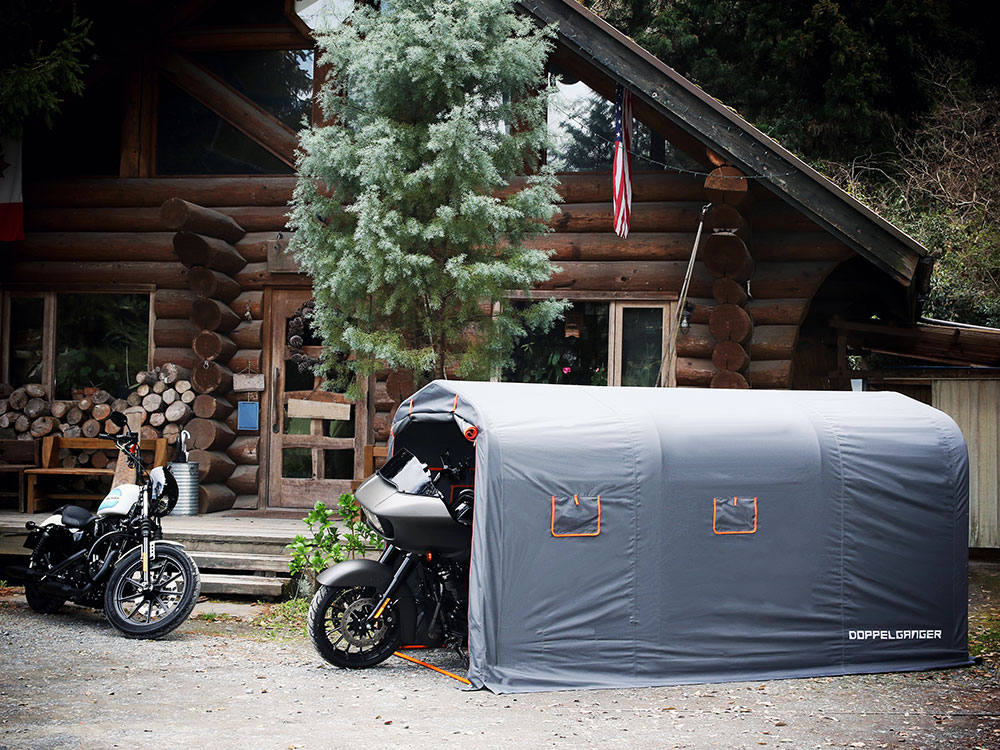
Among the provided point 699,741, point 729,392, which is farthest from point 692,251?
point 699,741

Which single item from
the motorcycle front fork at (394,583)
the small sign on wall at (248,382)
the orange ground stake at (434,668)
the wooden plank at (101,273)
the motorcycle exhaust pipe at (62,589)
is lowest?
the orange ground stake at (434,668)

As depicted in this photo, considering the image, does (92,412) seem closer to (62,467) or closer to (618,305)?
(62,467)

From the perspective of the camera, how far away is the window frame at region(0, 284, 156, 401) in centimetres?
1252

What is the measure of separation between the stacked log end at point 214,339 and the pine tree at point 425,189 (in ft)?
7.48

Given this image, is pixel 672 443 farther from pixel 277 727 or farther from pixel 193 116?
pixel 193 116

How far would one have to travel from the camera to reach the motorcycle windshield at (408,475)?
6.89 meters

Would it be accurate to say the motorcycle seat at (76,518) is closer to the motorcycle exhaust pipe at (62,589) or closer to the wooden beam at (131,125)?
the motorcycle exhaust pipe at (62,589)

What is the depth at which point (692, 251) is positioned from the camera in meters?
11.2

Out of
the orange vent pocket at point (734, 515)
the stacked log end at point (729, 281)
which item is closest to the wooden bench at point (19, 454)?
the stacked log end at point (729, 281)

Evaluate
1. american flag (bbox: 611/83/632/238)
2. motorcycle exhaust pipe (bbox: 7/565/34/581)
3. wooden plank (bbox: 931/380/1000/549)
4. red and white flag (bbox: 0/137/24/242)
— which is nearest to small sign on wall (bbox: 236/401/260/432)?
red and white flag (bbox: 0/137/24/242)

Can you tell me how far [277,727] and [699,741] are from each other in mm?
2105

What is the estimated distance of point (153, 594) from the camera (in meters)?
7.80

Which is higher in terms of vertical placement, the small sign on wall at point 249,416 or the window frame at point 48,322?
the window frame at point 48,322

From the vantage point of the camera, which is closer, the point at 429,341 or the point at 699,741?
the point at 699,741
